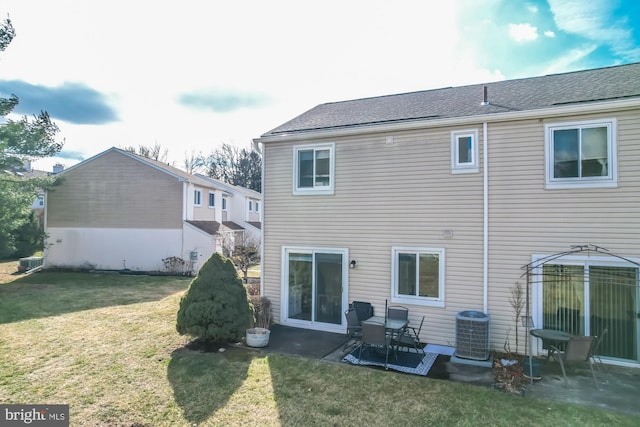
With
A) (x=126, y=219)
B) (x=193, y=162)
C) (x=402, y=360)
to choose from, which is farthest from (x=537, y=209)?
(x=193, y=162)

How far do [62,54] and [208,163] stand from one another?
3962 centimetres

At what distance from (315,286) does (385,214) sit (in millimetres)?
2852

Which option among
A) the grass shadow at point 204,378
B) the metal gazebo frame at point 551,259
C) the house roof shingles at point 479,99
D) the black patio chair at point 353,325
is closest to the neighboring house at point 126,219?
the house roof shingles at point 479,99

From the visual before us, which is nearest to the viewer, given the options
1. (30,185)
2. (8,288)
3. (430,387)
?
(430,387)

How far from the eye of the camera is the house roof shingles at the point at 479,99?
25.5ft

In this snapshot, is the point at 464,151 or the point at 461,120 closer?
the point at 461,120

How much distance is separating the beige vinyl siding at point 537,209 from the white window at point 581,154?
12 centimetres

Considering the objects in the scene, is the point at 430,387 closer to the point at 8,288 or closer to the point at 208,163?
the point at 8,288

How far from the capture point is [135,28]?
8602 mm

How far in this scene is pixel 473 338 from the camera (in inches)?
290

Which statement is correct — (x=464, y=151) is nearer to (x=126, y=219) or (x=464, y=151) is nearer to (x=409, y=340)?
(x=409, y=340)

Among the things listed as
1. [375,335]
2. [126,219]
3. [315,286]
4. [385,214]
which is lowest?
[375,335]

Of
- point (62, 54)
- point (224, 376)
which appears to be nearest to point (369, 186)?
point (224, 376)

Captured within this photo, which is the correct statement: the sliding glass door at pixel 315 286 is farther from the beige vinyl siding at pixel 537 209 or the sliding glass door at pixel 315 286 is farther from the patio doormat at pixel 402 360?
the beige vinyl siding at pixel 537 209
